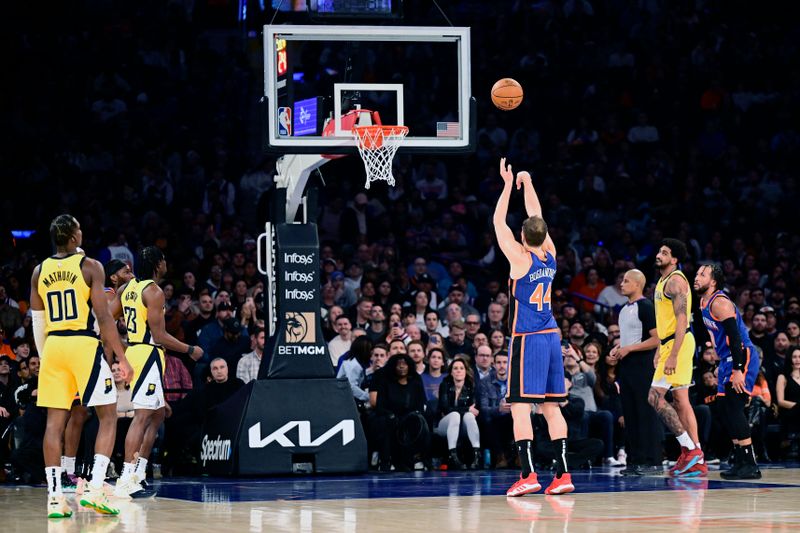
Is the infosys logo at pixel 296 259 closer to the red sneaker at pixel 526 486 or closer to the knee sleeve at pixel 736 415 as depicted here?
the red sneaker at pixel 526 486

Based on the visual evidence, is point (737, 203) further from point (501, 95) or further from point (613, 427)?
point (501, 95)

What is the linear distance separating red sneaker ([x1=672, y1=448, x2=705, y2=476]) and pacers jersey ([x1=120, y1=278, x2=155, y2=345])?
17.8 ft

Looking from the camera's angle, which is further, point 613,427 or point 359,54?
point 613,427

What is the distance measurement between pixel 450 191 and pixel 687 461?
10113mm

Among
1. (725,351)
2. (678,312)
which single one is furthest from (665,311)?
(725,351)

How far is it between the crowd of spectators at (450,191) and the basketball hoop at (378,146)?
2630 millimetres

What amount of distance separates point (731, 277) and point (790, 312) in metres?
2.15

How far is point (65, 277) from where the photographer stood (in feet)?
32.4

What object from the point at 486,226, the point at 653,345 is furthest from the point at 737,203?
the point at 653,345

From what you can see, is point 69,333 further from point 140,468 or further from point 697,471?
point 697,471

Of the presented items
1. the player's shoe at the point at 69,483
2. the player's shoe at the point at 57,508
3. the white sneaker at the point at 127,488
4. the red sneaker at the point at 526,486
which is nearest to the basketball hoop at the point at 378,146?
the red sneaker at the point at 526,486

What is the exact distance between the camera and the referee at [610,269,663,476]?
43.6 ft

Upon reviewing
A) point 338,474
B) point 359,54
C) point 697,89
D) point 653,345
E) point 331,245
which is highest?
point 697,89

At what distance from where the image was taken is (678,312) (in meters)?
12.8
